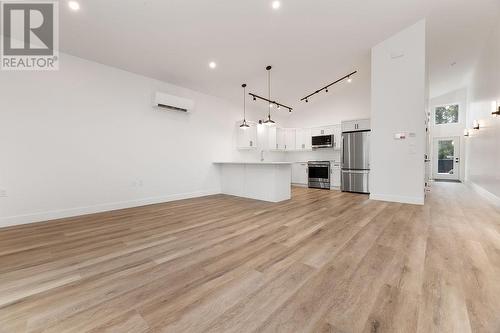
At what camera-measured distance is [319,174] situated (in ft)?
23.4

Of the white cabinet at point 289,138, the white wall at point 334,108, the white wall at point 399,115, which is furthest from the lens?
the white cabinet at point 289,138

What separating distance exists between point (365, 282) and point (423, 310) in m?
0.36

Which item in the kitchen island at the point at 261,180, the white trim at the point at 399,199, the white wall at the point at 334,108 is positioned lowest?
the white trim at the point at 399,199

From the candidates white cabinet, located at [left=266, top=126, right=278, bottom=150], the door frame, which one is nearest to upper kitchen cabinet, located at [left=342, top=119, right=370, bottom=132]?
white cabinet, located at [left=266, top=126, right=278, bottom=150]

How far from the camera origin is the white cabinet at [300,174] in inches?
302

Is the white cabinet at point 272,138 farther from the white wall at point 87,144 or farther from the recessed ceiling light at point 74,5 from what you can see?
the recessed ceiling light at point 74,5

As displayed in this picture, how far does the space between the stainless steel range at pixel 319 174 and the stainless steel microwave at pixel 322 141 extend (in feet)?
1.96

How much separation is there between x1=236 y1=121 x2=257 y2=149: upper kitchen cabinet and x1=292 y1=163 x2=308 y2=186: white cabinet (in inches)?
81.8

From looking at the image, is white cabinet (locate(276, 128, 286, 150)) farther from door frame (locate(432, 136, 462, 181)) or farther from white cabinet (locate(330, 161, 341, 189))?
A: door frame (locate(432, 136, 462, 181))

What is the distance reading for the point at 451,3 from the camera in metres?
3.62

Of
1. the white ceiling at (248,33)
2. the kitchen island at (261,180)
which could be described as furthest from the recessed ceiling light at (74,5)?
the kitchen island at (261,180)

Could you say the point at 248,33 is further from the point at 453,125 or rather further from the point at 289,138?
the point at 453,125

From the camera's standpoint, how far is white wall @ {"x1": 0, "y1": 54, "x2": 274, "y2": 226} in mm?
3188

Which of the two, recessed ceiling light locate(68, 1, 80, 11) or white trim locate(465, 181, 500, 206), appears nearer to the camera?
recessed ceiling light locate(68, 1, 80, 11)
